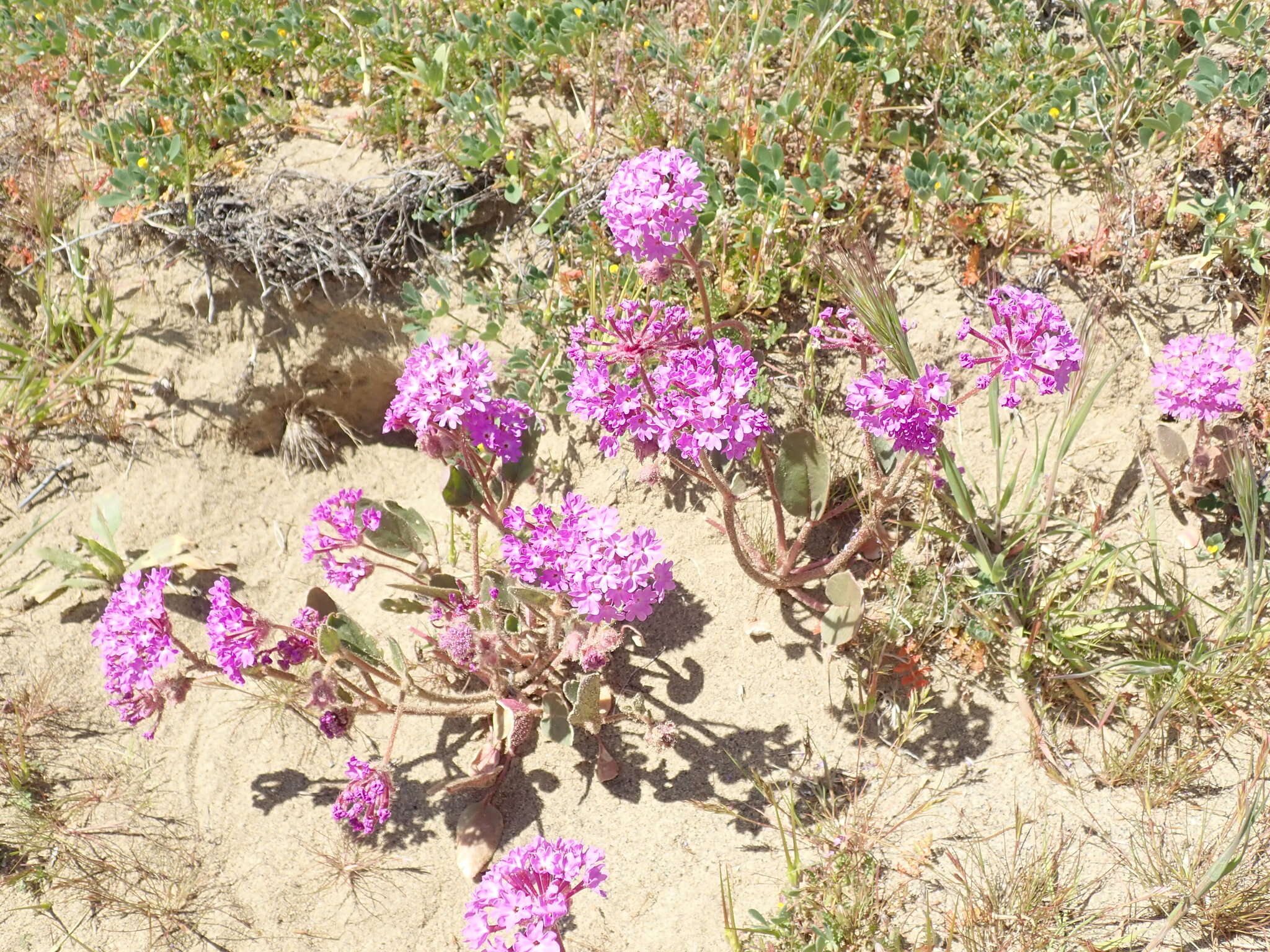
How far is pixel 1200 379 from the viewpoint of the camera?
309 cm

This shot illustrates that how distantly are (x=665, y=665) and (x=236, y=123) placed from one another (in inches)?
124

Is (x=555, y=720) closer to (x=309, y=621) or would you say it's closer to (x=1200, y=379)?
(x=309, y=621)

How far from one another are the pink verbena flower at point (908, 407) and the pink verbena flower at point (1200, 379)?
1.00 meters

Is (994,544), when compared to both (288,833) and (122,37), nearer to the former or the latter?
(288,833)

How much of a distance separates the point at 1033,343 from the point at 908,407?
1.35 feet

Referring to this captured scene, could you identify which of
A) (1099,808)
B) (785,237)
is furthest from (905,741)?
(785,237)

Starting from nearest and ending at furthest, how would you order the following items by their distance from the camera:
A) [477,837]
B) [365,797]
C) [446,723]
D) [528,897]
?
[528,897] < [365,797] < [477,837] < [446,723]

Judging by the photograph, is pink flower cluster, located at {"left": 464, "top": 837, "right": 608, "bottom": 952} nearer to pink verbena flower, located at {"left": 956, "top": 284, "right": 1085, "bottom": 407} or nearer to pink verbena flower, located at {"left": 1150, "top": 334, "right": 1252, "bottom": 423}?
pink verbena flower, located at {"left": 956, "top": 284, "right": 1085, "bottom": 407}

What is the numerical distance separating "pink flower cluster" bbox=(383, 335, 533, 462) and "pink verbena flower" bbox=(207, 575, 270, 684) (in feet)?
2.47

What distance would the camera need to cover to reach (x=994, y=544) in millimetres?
3404

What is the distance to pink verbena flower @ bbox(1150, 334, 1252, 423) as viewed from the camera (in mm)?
3074

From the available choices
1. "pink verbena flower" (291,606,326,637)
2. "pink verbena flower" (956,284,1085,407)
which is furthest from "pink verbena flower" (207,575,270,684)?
"pink verbena flower" (956,284,1085,407)

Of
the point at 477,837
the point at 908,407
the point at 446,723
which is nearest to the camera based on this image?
the point at 908,407

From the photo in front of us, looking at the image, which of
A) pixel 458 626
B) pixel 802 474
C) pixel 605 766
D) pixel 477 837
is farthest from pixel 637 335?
pixel 477 837
